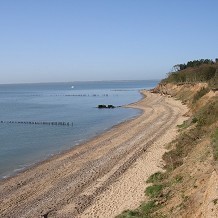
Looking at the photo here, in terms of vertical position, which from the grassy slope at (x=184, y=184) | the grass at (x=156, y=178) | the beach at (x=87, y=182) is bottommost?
the beach at (x=87, y=182)

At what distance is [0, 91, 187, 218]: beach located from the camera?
19.1 metres

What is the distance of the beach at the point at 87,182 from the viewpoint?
19.1 metres

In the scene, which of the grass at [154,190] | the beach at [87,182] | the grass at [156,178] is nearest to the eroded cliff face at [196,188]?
the grass at [154,190]

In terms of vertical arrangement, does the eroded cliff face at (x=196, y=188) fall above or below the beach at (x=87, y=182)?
above

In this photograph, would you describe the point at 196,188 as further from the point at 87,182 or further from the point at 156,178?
the point at 87,182

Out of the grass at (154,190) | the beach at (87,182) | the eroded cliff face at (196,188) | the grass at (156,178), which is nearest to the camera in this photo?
the eroded cliff face at (196,188)

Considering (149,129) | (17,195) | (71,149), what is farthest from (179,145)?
(149,129)

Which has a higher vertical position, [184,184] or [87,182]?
[184,184]

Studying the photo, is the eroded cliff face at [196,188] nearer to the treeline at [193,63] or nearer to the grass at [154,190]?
the grass at [154,190]

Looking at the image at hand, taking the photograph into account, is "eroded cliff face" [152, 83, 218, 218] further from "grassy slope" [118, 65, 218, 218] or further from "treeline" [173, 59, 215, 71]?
"treeline" [173, 59, 215, 71]

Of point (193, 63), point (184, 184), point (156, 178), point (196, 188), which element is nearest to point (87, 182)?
point (156, 178)

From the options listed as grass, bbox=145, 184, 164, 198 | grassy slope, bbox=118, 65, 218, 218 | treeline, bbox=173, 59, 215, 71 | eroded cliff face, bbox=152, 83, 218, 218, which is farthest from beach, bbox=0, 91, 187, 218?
treeline, bbox=173, 59, 215, 71

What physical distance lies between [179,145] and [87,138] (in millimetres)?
19138

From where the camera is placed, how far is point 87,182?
2356 cm
